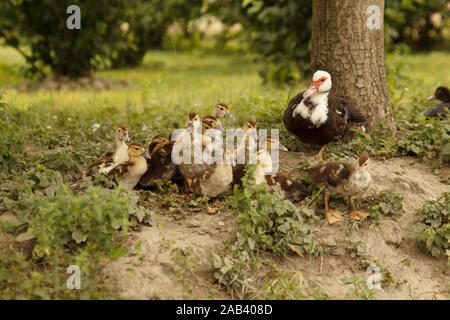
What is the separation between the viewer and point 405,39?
748 inches

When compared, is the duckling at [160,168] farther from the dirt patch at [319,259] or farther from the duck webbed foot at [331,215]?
the duck webbed foot at [331,215]

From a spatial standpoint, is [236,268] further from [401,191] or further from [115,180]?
[401,191]

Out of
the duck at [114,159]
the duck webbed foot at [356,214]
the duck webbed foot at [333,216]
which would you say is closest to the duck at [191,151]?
the duck at [114,159]

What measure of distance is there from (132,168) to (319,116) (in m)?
2.11

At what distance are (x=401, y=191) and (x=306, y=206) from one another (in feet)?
3.60

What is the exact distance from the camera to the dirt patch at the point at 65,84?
11.6 meters

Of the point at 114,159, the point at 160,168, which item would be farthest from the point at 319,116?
the point at 114,159

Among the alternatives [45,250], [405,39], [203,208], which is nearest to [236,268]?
[203,208]

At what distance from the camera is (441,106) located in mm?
6906

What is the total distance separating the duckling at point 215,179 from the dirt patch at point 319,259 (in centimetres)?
23

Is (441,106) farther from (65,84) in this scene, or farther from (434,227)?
(65,84)

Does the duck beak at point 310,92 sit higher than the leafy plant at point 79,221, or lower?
higher

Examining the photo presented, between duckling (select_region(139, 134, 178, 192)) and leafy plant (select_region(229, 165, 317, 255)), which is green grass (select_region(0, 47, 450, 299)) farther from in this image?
leafy plant (select_region(229, 165, 317, 255))

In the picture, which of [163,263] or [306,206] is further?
[306,206]
